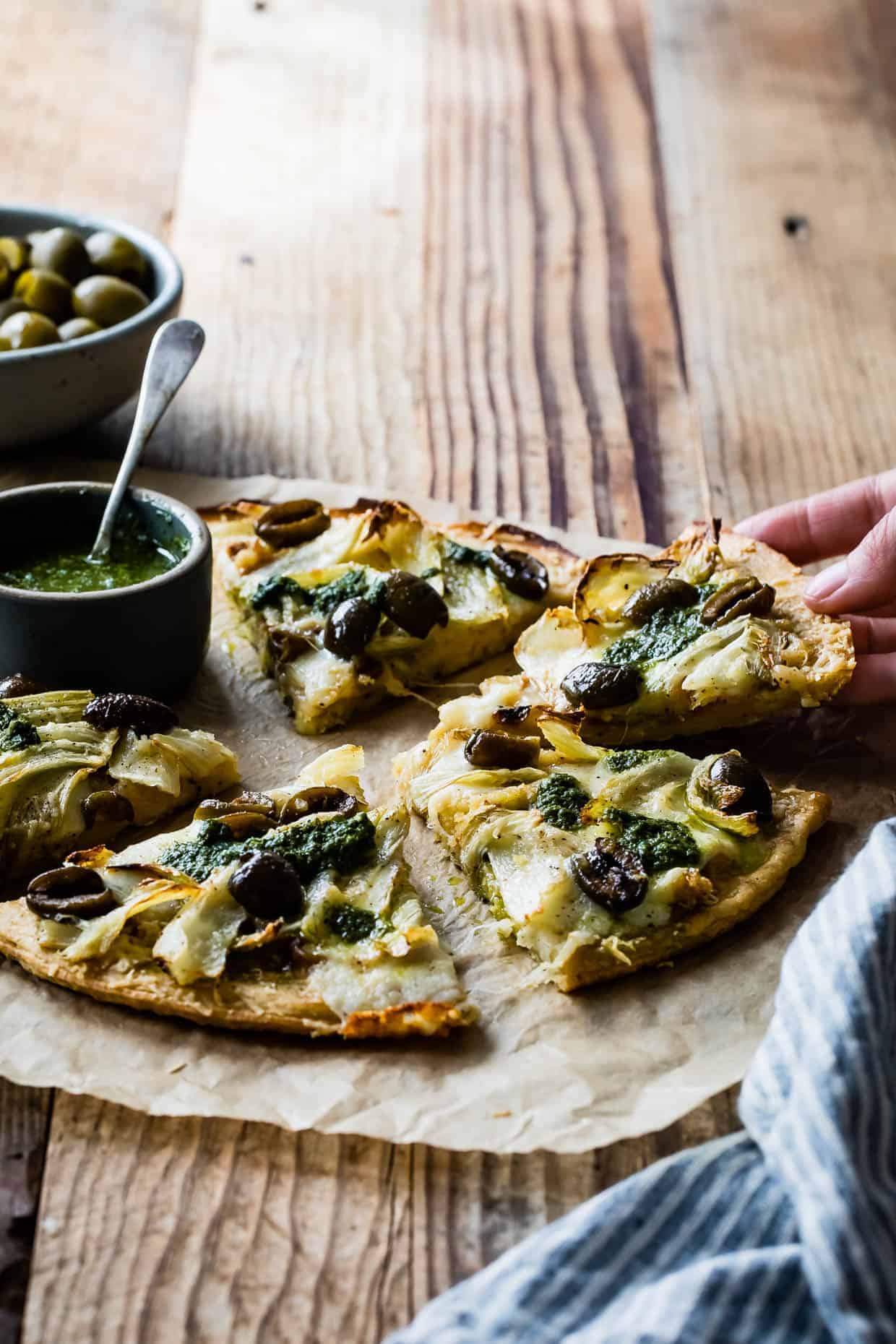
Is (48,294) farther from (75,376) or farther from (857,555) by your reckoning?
(857,555)

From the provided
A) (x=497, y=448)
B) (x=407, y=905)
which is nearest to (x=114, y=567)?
(x=407, y=905)

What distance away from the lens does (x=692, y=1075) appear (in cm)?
320

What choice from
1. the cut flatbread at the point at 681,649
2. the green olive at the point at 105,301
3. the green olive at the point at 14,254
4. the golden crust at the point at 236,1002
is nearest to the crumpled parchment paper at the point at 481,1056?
the golden crust at the point at 236,1002

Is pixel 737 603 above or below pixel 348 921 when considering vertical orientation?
above

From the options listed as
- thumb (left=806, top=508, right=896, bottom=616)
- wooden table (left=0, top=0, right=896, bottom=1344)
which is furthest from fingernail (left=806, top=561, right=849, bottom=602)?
wooden table (left=0, top=0, right=896, bottom=1344)

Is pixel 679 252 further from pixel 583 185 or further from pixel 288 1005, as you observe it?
pixel 288 1005

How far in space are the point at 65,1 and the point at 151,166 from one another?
7.80 ft

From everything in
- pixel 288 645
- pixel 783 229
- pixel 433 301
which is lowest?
pixel 433 301

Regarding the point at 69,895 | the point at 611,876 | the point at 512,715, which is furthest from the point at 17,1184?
the point at 512,715

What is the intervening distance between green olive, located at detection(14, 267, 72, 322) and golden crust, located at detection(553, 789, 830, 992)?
328 centimetres

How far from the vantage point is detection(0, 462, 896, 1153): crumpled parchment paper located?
3.09 meters

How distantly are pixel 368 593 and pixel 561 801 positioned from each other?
44.0 inches

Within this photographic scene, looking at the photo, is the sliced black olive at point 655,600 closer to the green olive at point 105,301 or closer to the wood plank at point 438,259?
the wood plank at point 438,259

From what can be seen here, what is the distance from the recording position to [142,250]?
19.2 ft
